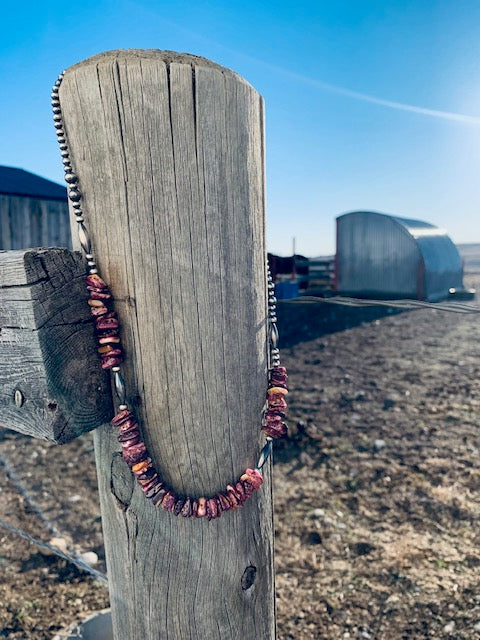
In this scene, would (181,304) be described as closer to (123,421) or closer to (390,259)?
(123,421)

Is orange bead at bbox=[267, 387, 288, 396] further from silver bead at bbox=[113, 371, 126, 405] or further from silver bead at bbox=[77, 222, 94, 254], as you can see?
silver bead at bbox=[77, 222, 94, 254]

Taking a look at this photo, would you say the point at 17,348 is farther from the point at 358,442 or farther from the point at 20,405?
the point at 358,442

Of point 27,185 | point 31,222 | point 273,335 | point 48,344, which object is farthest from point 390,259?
point 48,344

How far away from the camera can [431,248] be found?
19.3m

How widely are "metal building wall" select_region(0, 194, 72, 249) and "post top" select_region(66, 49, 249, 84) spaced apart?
38.1 feet

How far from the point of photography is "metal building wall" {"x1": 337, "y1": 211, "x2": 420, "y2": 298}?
60.6 feet

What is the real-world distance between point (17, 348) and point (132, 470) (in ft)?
1.57

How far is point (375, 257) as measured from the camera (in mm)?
19375

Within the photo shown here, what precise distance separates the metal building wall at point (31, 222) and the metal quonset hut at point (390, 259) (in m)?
11.9

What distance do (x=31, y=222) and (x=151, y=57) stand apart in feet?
40.2

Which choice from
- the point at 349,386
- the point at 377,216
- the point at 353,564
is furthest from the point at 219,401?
the point at 377,216

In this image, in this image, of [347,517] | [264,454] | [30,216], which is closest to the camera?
[264,454]

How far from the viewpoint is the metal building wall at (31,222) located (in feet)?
38.0

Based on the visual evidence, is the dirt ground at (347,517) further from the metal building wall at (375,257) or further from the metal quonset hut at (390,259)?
the metal building wall at (375,257)
